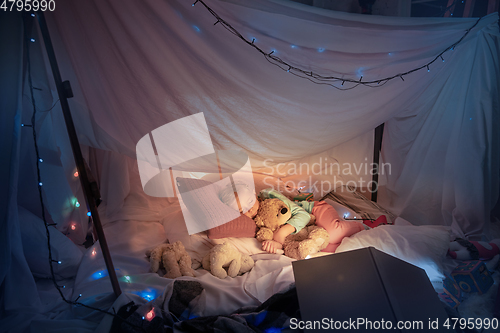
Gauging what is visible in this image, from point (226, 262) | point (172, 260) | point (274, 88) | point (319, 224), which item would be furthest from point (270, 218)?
point (274, 88)

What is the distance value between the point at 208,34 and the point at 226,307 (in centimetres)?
132

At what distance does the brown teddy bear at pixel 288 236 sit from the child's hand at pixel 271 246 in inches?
1.5

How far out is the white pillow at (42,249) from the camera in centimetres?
153

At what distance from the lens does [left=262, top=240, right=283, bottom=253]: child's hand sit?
6.16ft

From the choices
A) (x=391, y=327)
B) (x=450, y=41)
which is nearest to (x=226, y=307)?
(x=391, y=327)

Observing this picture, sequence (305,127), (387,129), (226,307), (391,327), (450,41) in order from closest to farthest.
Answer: (391,327), (226,307), (450,41), (305,127), (387,129)

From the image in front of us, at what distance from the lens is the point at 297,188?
2.58 metres

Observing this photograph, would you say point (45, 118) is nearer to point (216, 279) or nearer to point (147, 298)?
point (147, 298)

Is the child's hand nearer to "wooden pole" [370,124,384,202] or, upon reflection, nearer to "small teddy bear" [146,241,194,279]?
"small teddy bear" [146,241,194,279]

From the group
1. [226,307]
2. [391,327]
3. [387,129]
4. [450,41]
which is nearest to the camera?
[391,327]

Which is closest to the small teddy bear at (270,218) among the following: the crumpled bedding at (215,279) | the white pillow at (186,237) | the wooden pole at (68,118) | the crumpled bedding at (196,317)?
the crumpled bedding at (215,279)

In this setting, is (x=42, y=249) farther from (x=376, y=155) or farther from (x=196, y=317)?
(x=376, y=155)

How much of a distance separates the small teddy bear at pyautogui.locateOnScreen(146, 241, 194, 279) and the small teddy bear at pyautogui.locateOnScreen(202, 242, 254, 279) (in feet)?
0.37

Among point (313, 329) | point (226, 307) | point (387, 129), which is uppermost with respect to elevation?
point (387, 129)
